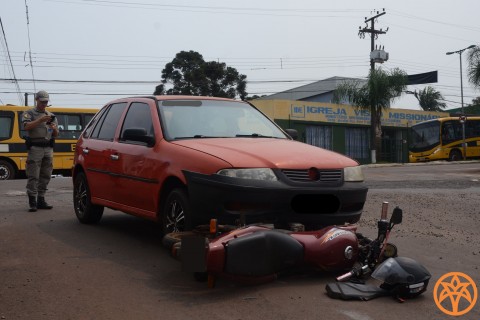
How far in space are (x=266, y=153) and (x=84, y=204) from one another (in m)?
3.35

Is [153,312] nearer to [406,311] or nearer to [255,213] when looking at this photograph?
[255,213]

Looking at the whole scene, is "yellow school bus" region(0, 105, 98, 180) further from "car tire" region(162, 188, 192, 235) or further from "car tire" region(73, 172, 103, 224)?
"car tire" region(162, 188, 192, 235)

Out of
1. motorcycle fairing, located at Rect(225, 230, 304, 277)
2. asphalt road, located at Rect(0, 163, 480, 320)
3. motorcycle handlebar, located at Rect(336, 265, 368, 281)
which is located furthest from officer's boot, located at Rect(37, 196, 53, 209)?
motorcycle handlebar, located at Rect(336, 265, 368, 281)

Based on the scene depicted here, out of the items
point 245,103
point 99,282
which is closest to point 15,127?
point 245,103

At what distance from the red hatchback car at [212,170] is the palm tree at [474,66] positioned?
25737mm

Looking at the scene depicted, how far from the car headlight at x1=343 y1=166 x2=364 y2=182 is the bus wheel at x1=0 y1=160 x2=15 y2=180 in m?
16.1

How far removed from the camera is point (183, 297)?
14.1 ft

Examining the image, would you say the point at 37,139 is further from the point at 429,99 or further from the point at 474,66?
the point at 429,99

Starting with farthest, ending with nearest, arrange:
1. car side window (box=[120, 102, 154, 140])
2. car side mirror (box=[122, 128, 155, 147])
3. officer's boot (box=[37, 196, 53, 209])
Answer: officer's boot (box=[37, 196, 53, 209]), car side window (box=[120, 102, 154, 140]), car side mirror (box=[122, 128, 155, 147])

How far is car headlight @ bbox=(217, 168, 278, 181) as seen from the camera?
4719 millimetres

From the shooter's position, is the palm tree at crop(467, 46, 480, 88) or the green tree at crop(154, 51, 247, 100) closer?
the palm tree at crop(467, 46, 480, 88)

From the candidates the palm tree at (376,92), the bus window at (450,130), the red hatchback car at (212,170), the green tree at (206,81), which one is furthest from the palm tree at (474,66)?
the red hatchback car at (212,170)

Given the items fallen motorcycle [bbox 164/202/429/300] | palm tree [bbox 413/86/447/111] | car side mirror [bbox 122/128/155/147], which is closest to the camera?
fallen motorcycle [bbox 164/202/429/300]

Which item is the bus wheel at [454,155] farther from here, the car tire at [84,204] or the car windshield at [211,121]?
the car tire at [84,204]
